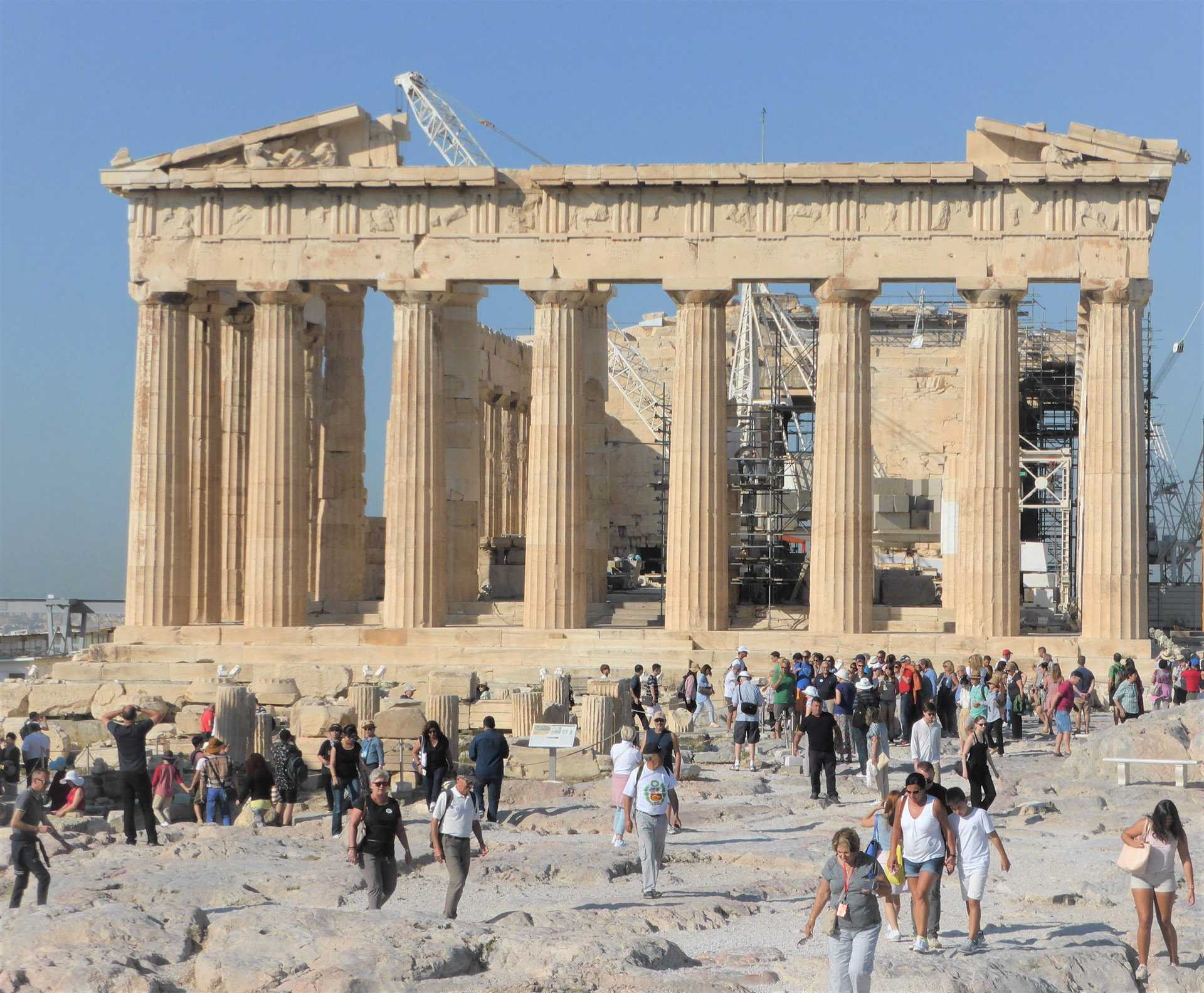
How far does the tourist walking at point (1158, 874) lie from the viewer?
673 inches

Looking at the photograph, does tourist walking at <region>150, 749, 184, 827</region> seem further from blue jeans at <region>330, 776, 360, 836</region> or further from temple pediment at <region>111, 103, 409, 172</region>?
temple pediment at <region>111, 103, 409, 172</region>

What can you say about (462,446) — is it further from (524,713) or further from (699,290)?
(524,713)

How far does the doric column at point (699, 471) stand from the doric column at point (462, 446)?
A: 6.56m

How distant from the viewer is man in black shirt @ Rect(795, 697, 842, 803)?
89.8 feet

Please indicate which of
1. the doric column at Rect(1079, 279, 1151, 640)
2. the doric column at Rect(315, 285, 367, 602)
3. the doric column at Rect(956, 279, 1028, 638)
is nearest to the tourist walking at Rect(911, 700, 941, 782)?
the doric column at Rect(956, 279, 1028, 638)

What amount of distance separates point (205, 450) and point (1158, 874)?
37375 millimetres

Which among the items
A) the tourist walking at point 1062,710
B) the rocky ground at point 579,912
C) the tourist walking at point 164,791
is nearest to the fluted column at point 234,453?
the tourist walking at point 164,791

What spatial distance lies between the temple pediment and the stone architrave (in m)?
17.7

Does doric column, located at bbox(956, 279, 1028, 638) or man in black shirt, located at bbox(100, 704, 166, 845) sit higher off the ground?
doric column, located at bbox(956, 279, 1028, 638)

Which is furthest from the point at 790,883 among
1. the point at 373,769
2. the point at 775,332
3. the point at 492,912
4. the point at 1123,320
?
the point at 775,332

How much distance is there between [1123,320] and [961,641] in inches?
346

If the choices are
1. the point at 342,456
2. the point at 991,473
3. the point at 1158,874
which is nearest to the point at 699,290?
the point at 991,473

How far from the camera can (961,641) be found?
44531mm

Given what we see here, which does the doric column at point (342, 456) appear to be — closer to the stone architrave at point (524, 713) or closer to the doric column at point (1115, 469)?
the stone architrave at point (524, 713)
